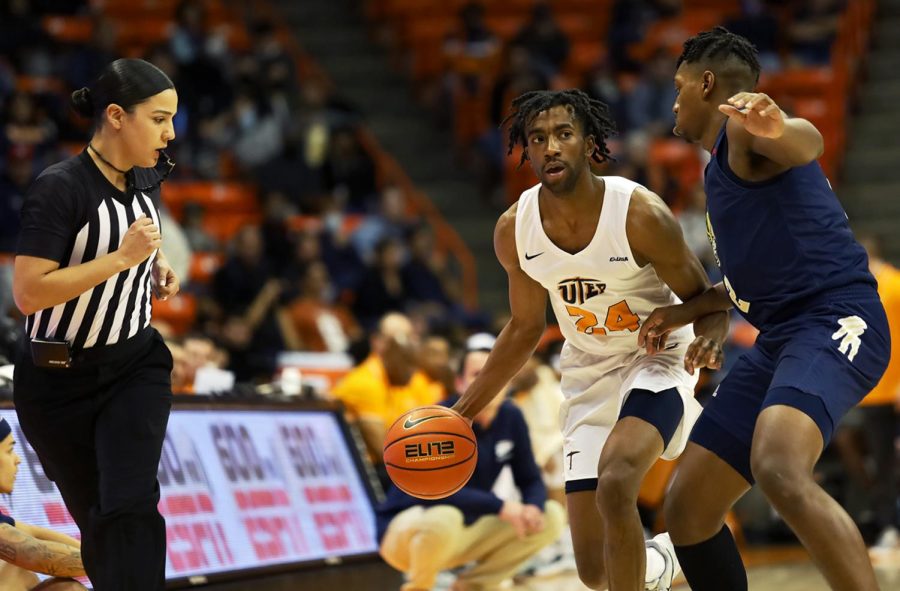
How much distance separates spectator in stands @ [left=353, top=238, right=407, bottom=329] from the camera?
13258 millimetres

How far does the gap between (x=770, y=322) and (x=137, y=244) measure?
213 cm

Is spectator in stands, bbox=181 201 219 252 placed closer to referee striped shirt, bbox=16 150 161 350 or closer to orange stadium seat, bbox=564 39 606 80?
orange stadium seat, bbox=564 39 606 80

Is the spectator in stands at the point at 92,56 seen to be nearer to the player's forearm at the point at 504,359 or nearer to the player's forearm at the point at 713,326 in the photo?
the player's forearm at the point at 504,359

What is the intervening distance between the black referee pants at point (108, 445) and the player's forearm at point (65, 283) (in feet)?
0.87

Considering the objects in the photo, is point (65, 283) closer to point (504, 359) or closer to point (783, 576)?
point (504, 359)

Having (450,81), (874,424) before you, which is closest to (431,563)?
(874,424)

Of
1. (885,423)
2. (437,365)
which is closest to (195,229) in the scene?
(437,365)

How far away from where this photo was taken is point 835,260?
4445 mm

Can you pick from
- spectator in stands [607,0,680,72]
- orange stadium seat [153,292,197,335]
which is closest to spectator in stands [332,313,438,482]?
orange stadium seat [153,292,197,335]

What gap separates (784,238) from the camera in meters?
4.43

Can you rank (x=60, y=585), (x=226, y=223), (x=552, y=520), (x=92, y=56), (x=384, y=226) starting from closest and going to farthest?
(x=60, y=585) < (x=552, y=520) < (x=92, y=56) < (x=226, y=223) < (x=384, y=226)

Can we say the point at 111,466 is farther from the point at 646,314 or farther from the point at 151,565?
the point at 646,314

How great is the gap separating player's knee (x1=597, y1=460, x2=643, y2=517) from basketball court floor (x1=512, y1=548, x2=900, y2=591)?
335 cm

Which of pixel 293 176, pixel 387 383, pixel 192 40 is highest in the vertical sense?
pixel 192 40
